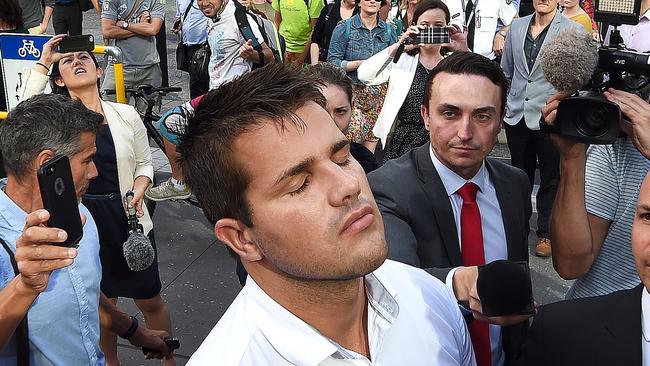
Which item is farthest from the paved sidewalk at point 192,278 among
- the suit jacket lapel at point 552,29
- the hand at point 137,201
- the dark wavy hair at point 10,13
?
the dark wavy hair at point 10,13

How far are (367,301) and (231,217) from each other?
1.28 feet

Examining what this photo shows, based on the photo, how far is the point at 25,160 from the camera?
2582 millimetres

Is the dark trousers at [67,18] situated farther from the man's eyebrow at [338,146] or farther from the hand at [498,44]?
the man's eyebrow at [338,146]

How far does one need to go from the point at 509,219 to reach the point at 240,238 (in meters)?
1.23

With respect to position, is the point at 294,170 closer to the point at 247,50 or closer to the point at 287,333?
the point at 287,333

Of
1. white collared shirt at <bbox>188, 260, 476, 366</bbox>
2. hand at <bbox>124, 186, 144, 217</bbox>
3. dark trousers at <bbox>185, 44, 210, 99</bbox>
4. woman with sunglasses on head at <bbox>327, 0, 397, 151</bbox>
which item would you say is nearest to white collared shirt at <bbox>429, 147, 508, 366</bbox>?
white collared shirt at <bbox>188, 260, 476, 366</bbox>

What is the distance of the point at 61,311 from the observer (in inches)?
95.6

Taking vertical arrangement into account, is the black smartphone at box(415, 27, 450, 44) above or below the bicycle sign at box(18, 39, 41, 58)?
below

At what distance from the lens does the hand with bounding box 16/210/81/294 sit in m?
1.83

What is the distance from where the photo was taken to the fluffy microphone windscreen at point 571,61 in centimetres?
230

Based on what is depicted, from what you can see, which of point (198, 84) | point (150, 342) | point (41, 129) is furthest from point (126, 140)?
Answer: point (198, 84)

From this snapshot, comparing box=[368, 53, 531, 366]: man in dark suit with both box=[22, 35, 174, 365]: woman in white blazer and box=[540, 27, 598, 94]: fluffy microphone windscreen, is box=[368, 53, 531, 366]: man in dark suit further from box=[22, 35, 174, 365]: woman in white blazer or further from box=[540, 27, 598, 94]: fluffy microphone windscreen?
box=[22, 35, 174, 365]: woman in white blazer

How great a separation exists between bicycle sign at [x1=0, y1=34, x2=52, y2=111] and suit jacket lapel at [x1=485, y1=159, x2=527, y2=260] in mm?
3079

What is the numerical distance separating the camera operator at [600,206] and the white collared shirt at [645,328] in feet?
1.90
